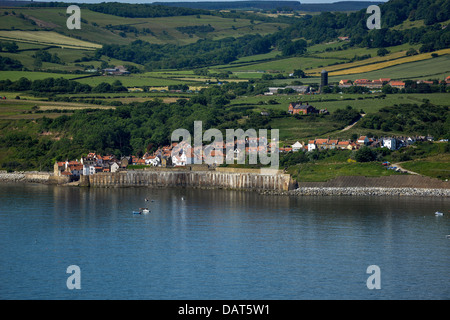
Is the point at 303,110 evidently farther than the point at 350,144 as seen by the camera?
A: Yes

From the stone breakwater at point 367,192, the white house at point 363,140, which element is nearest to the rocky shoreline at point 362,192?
the stone breakwater at point 367,192

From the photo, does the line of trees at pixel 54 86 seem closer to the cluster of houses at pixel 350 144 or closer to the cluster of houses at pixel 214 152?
the cluster of houses at pixel 214 152

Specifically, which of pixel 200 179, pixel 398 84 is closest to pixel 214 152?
pixel 200 179

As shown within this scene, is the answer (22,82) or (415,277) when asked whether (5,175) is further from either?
(415,277)

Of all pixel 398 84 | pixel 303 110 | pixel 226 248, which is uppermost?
pixel 398 84

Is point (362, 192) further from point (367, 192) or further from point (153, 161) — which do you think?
point (153, 161)

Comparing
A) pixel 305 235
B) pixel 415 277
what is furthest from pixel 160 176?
pixel 415 277

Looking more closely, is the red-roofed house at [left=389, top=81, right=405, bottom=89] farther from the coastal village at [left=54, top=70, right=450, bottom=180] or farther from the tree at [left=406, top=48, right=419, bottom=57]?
the coastal village at [left=54, top=70, right=450, bottom=180]
